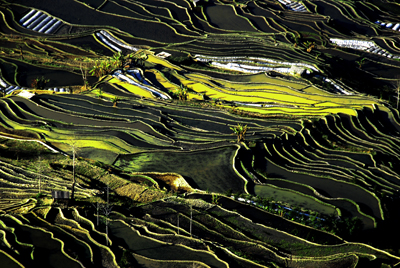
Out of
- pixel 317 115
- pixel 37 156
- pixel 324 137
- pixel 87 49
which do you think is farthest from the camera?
pixel 87 49

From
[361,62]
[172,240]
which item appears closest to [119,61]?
[361,62]

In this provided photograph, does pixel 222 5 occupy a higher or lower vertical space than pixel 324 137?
higher

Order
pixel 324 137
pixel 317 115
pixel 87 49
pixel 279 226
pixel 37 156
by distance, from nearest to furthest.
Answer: pixel 279 226, pixel 37 156, pixel 324 137, pixel 317 115, pixel 87 49

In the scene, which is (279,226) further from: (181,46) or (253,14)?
(253,14)

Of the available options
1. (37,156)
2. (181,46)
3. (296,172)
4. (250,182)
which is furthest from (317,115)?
(181,46)

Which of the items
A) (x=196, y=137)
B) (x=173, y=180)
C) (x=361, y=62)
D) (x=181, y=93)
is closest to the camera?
(x=173, y=180)

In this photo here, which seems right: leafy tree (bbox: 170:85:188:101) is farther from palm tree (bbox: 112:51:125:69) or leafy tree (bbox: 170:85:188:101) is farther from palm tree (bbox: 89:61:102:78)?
palm tree (bbox: 89:61:102:78)

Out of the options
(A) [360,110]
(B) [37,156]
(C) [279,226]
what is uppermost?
(A) [360,110]

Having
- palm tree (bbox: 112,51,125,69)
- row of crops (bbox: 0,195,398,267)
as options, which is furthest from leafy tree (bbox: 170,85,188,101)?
row of crops (bbox: 0,195,398,267)

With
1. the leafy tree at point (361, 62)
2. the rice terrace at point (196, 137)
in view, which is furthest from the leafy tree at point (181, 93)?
the leafy tree at point (361, 62)

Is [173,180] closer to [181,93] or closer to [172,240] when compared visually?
[172,240]
